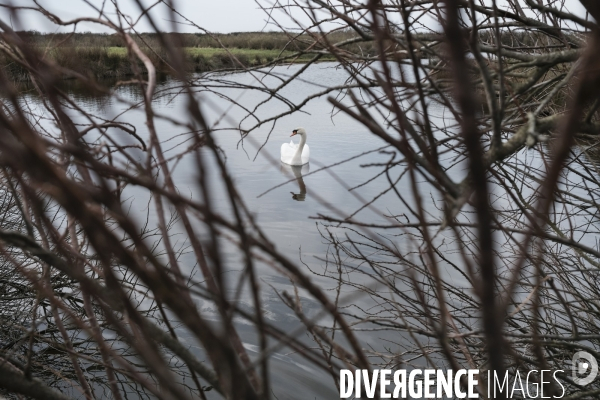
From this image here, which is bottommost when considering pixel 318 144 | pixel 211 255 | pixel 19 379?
pixel 19 379

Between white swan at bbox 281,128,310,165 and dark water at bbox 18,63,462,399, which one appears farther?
white swan at bbox 281,128,310,165

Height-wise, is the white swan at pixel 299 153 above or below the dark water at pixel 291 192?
above

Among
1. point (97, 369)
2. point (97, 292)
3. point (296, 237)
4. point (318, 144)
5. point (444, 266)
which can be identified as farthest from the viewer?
point (318, 144)

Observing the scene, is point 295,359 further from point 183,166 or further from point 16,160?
point 183,166

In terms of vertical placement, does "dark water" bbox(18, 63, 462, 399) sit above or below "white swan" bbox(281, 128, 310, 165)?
below

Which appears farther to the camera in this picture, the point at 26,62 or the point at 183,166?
the point at 183,166

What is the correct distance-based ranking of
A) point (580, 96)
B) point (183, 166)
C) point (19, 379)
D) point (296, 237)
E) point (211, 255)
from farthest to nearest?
point (183, 166), point (296, 237), point (19, 379), point (211, 255), point (580, 96)

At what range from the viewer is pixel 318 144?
1470 centimetres

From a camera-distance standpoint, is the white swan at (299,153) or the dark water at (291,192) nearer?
the dark water at (291,192)

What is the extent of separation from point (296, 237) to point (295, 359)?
3178 mm

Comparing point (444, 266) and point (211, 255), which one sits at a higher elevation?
point (444, 266)

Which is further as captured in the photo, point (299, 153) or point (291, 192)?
point (299, 153)

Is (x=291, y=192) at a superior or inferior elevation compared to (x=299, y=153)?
inferior

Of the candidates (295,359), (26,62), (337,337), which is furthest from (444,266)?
(26,62)
